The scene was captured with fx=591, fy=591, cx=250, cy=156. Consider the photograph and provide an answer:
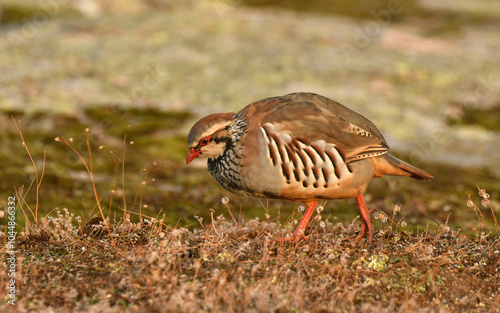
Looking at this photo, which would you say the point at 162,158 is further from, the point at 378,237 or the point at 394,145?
the point at 378,237

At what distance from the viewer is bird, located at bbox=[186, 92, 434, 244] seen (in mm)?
6152

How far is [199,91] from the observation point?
17531 mm

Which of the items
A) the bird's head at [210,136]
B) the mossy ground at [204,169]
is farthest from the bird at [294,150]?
the mossy ground at [204,169]

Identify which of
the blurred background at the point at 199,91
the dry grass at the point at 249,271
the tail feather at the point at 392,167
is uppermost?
the tail feather at the point at 392,167

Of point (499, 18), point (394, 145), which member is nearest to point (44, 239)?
point (394, 145)

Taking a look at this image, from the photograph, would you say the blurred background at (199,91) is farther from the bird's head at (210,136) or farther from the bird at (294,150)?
the bird's head at (210,136)

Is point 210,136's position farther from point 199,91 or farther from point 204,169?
point 199,91

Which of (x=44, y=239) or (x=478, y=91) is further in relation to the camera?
(x=478, y=91)

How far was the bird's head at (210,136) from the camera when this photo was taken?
6418 millimetres

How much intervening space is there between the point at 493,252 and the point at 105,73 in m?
14.8

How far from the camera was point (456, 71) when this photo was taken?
68.3 ft

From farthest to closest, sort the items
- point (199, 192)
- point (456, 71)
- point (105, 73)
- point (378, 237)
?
1. point (456, 71)
2. point (105, 73)
3. point (199, 192)
4. point (378, 237)

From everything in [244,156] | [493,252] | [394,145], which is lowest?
[394,145]

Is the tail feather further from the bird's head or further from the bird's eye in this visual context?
the bird's eye
